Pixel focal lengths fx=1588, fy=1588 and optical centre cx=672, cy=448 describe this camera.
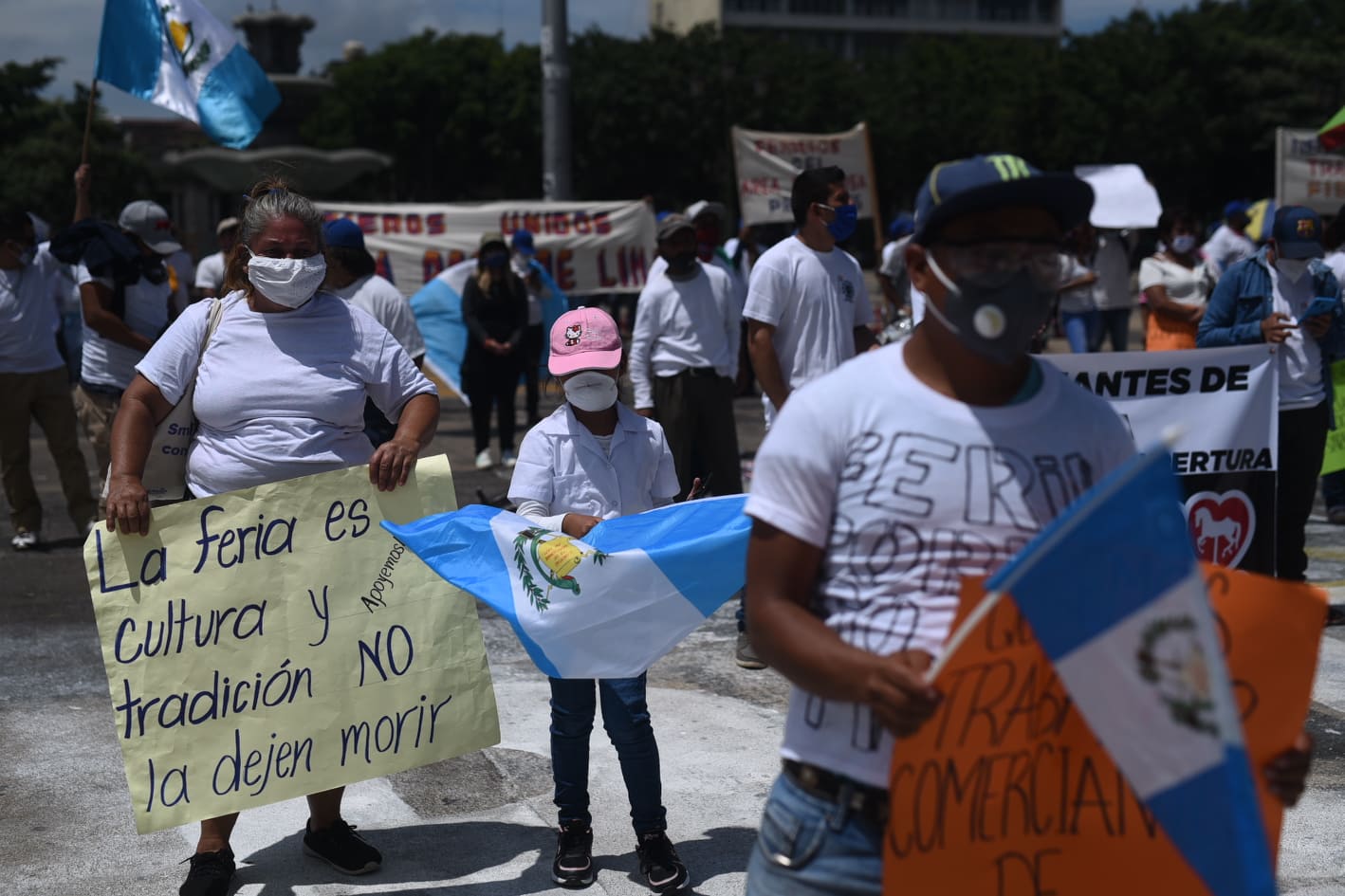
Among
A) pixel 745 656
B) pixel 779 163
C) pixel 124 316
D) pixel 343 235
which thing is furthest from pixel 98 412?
pixel 779 163

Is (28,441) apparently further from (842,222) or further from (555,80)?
(555,80)

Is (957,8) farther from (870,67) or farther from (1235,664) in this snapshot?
(1235,664)

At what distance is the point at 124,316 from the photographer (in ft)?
27.2

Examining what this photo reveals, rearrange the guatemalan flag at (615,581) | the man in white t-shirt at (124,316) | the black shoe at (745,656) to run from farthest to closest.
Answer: the man in white t-shirt at (124,316) → the black shoe at (745,656) → the guatemalan flag at (615,581)

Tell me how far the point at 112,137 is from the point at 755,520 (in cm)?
4855

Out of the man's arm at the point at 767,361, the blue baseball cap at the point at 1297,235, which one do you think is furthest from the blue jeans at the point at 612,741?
the blue baseball cap at the point at 1297,235

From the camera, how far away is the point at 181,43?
8172 mm

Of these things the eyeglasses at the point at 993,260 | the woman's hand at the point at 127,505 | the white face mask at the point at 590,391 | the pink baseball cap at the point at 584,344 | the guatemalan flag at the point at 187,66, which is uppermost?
the guatemalan flag at the point at 187,66

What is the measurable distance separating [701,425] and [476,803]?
3.29 meters

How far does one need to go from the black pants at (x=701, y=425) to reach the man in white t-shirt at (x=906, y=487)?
5159 mm

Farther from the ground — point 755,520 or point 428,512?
point 755,520

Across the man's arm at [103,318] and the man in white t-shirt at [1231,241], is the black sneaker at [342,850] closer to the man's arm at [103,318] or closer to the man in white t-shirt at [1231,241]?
the man's arm at [103,318]

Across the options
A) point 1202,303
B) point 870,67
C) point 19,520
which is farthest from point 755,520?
point 870,67

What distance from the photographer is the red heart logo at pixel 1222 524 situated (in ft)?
20.2
